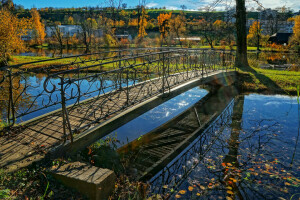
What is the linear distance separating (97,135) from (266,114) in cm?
650

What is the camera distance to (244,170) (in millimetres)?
5016

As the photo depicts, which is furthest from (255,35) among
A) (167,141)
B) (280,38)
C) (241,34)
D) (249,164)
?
(249,164)

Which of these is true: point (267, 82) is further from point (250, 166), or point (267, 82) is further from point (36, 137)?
point (36, 137)

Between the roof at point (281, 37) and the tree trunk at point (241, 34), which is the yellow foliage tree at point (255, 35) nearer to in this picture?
the roof at point (281, 37)

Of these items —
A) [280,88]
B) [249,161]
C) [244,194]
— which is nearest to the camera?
[244,194]

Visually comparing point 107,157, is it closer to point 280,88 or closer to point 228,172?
point 228,172

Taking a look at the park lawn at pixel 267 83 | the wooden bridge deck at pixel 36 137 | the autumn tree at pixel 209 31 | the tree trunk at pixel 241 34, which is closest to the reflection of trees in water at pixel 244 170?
the wooden bridge deck at pixel 36 137

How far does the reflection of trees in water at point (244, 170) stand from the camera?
4.36 metres

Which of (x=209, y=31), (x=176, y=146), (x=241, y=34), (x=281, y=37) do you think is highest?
(x=281, y=37)

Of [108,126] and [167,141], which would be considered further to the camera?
[167,141]

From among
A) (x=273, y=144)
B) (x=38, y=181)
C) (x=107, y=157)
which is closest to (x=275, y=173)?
(x=273, y=144)

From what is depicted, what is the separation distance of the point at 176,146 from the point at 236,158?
161 cm

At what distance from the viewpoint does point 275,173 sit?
16.0 ft

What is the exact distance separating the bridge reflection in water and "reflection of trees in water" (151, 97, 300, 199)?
172 millimetres
